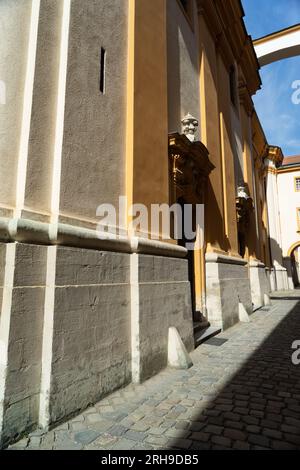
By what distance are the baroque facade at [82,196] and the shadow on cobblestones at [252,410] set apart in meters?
1.07

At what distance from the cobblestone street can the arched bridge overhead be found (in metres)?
17.0

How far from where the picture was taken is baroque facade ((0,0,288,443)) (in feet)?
10.2

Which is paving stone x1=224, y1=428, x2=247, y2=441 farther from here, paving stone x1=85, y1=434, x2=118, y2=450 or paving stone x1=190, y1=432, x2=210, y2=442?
paving stone x1=85, y1=434, x2=118, y2=450

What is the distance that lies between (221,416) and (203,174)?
6.08m

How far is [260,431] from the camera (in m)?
3.05

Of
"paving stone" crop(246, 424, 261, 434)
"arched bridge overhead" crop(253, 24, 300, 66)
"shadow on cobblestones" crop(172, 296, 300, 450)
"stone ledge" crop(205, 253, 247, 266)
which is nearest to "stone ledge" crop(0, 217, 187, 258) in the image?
"shadow on cobblestones" crop(172, 296, 300, 450)

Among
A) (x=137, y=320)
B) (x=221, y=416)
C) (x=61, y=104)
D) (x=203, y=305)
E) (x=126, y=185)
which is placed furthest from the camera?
(x=203, y=305)

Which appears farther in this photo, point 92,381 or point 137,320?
point 137,320

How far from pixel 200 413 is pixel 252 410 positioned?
0.58 meters

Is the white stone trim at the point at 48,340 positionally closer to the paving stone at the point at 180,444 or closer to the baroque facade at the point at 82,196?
the baroque facade at the point at 82,196

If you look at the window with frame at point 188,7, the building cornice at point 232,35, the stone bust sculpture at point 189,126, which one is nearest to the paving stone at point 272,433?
the stone bust sculpture at point 189,126

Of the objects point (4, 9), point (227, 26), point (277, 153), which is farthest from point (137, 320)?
point (277, 153)

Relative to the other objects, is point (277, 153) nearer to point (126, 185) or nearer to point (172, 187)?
point (172, 187)
